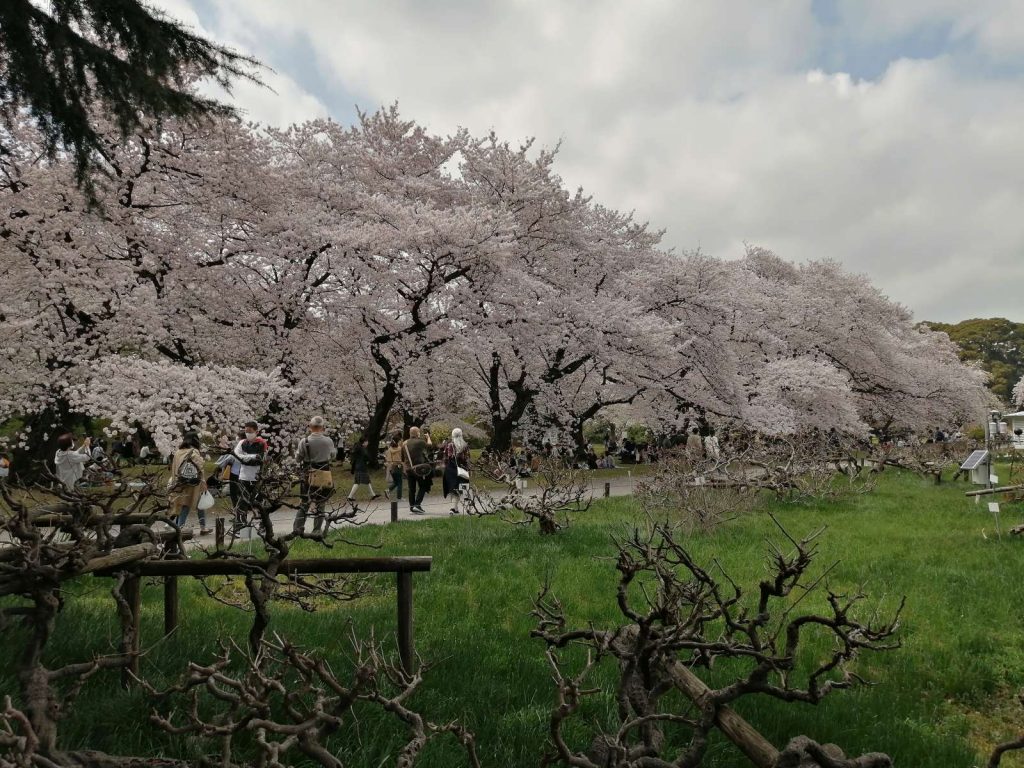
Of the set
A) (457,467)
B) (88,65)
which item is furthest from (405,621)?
(457,467)

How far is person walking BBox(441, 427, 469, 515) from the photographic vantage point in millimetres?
12634

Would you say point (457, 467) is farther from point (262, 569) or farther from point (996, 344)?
point (996, 344)

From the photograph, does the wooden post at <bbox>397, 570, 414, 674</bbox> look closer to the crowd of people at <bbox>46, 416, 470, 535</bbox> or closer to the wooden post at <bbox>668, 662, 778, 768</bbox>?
the wooden post at <bbox>668, 662, 778, 768</bbox>

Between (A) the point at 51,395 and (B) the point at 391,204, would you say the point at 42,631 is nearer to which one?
(A) the point at 51,395

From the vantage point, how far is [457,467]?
1303 centimetres

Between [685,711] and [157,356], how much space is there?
54.8 feet

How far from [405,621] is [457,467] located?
9.04 m

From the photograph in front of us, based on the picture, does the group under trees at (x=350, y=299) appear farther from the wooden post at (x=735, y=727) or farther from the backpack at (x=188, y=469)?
the wooden post at (x=735, y=727)

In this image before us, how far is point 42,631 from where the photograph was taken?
253cm

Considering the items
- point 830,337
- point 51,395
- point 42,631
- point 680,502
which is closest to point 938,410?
point 830,337

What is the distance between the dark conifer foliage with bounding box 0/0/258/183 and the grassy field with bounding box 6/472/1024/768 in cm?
382

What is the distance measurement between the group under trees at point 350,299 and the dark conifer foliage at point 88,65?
5.57m

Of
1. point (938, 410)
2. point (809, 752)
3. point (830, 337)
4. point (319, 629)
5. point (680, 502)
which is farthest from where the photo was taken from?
point (938, 410)

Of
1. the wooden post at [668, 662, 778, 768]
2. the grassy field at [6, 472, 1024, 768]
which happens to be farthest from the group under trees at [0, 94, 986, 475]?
the wooden post at [668, 662, 778, 768]
